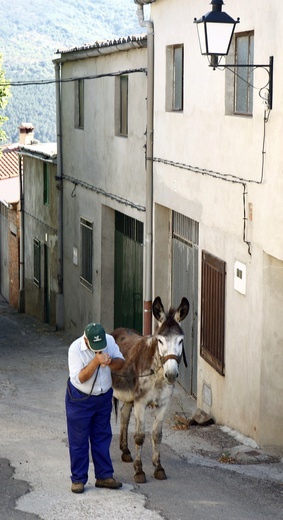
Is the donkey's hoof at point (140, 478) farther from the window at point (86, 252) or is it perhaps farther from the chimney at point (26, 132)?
the chimney at point (26, 132)

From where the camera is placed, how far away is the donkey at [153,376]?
9172mm

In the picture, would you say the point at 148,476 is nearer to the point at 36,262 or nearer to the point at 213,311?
the point at 213,311

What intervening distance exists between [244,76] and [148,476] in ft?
15.7

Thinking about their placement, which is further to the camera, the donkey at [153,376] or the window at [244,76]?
the window at [244,76]

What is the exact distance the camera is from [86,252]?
21438mm

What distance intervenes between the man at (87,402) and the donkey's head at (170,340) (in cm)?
47

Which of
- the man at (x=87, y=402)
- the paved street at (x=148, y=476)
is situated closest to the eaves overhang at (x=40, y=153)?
the paved street at (x=148, y=476)

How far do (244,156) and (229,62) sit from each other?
1.41 meters

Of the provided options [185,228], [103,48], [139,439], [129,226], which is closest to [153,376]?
[139,439]

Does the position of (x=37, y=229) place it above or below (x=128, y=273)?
below

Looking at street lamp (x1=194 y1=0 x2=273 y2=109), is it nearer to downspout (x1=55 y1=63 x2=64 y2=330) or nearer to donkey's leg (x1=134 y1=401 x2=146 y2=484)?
donkey's leg (x1=134 y1=401 x2=146 y2=484)

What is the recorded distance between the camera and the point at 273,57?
10273mm

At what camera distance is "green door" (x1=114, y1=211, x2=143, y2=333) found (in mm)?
17875

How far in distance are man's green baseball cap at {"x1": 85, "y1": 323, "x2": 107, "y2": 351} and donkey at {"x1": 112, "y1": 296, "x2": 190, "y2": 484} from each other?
762 mm
